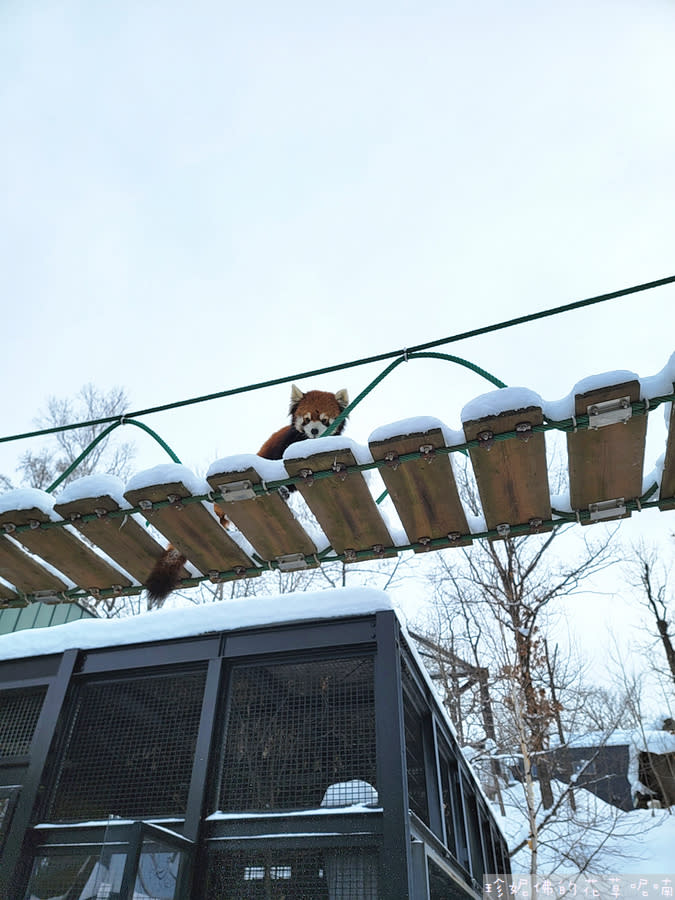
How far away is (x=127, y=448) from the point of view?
663 inches

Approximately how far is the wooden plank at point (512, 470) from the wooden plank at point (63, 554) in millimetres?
2125

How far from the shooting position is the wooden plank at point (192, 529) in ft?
8.41

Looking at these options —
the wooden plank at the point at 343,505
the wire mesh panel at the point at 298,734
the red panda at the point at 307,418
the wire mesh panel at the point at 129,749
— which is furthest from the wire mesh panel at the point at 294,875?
the red panda at the point at 307,418

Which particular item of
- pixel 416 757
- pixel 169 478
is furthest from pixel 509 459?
pixel 416 757

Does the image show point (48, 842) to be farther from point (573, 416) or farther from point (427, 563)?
point (427, 563)

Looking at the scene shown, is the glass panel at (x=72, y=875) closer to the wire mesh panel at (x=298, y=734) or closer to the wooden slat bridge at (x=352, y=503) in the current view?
the wire mesh panel at (x=298, y=734)

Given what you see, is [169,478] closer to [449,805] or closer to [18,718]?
[18,718]

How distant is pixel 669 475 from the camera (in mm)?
2359

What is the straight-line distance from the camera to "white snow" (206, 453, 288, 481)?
2.44 metres

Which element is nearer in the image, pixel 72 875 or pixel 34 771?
pixel 72 875

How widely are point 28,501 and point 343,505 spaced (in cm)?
154

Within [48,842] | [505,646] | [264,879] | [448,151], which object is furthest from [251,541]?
[505,646]

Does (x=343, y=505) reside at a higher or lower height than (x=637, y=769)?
lower

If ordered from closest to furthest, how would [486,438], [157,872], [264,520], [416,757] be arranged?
[486,438]
[157,872]
[264,520]
[416,757]
